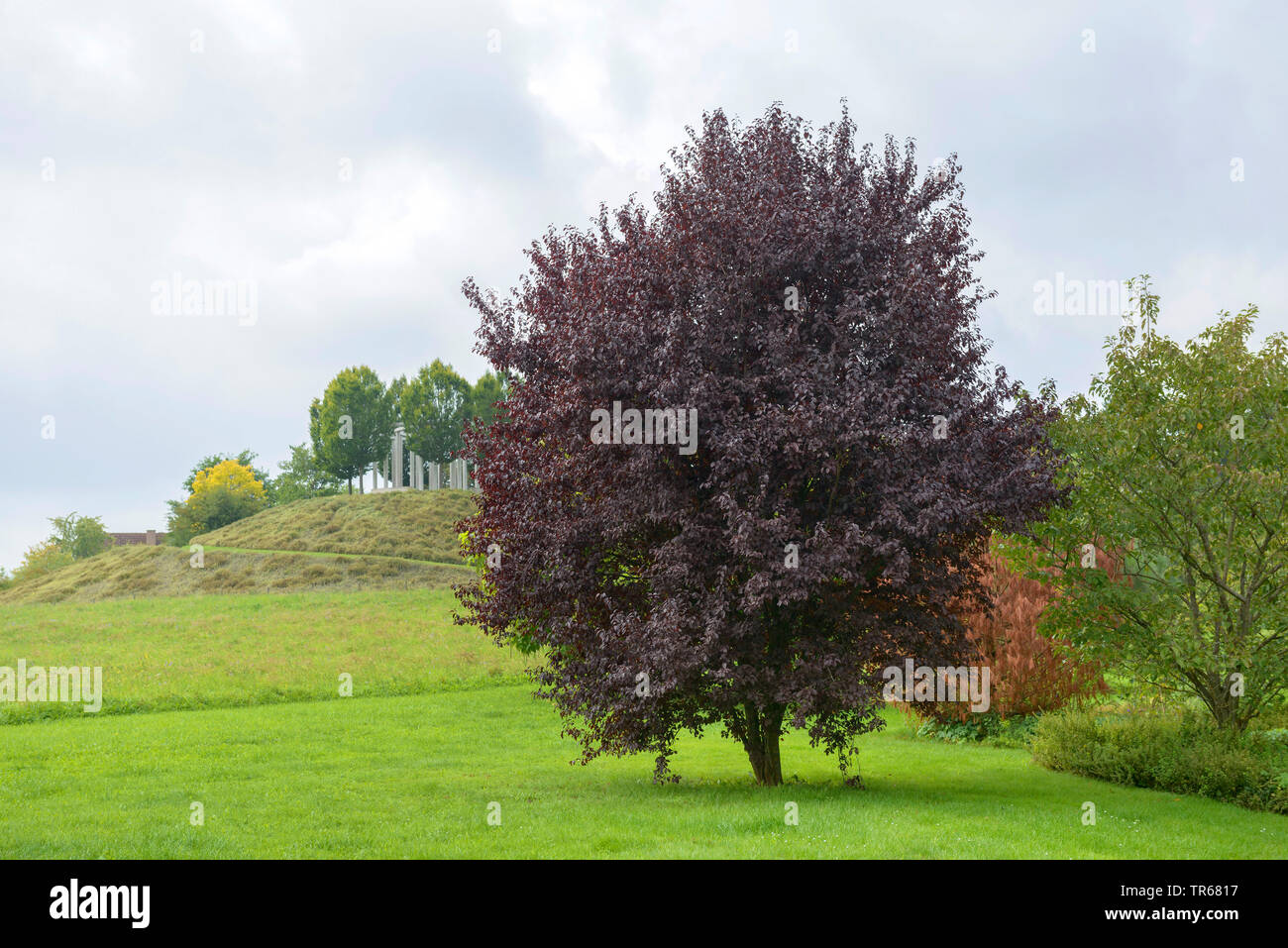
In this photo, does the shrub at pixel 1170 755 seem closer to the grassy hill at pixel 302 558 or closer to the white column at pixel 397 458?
the grassy hill at pixel 302 558

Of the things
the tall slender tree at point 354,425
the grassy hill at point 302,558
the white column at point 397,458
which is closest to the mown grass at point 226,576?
the grassy hill at point 302,558

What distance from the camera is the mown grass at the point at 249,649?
2677cm

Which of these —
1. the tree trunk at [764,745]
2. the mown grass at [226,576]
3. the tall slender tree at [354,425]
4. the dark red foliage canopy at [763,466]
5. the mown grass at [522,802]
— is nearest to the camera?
the mown grass at [522,802]

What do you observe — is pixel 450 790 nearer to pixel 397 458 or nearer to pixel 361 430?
pixel 397 458

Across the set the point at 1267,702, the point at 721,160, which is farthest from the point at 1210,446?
the point at 721,160

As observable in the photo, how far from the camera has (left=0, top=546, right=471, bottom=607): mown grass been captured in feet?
186

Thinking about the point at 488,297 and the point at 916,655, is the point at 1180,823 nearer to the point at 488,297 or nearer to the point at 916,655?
the point at 916,655

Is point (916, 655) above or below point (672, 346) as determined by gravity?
below

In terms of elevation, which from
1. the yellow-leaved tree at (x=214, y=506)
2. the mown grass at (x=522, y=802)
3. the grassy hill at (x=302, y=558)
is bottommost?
the mown grass at (x=522, y=802)

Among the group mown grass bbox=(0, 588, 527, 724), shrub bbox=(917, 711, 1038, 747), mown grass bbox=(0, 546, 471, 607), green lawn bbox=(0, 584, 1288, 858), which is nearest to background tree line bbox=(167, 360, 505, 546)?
mown grass bbox=(0, 546, 471, 607)

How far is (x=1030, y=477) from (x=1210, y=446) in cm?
326

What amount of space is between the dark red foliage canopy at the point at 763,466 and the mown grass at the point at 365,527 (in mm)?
52360
